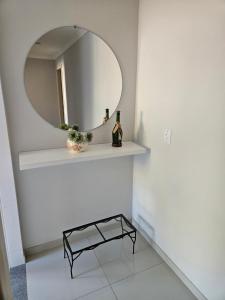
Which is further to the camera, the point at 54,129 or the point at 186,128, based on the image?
the point at 54,129

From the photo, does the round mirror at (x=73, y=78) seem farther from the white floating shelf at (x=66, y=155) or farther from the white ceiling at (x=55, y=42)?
the white floating shelf at (x=66, y=155)

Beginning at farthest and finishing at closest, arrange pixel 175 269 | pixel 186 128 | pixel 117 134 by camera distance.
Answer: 1. pixel 117 134
2. pixel 175 269
3. pixel 186 128

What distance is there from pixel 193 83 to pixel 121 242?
1.58 meters

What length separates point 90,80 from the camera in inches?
70.4

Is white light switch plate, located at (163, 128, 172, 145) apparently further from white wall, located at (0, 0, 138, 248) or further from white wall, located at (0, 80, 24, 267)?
white wall, located at (0, 80, 24, 267)

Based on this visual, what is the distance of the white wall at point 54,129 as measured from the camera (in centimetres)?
145

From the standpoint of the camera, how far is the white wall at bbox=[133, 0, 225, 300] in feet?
3.92

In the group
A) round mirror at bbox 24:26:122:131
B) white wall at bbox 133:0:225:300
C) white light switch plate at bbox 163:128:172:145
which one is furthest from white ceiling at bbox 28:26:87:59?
white light switch plate at bbox 163:128:172:145

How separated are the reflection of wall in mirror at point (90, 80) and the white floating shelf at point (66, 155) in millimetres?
264

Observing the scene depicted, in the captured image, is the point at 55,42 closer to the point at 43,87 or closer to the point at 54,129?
the point at 43,87

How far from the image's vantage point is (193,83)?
1.31 m

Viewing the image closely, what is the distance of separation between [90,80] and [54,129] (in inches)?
20.6

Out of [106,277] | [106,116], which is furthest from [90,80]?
[106,277]

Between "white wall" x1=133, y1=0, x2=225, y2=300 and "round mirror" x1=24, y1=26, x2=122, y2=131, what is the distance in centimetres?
30
